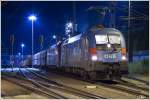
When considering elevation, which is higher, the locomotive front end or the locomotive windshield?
the locomotive windshield

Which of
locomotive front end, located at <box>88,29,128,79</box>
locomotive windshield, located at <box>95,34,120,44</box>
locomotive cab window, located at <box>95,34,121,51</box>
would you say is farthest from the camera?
locomotive windshield, located at <box>95,34,120,44</box>

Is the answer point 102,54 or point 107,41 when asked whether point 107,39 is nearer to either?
point 107,41

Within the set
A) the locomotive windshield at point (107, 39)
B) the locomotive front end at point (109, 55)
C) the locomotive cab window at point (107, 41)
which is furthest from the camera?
the locomotive windshield at point (107, 39)

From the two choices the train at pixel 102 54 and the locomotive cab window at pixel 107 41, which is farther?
the locomotive cab window at pixel 107 41

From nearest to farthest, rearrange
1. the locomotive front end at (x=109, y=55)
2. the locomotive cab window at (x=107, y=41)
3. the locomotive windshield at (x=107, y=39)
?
the locomotive front end at (x=109, y=55), the locomotive cab window at (x=107, y=41), the locomotive windshield at (x=107, y=39)

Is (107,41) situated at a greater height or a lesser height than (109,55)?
greater

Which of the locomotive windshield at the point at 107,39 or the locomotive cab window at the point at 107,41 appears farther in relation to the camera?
the locomotive windshield at the point at 107,39

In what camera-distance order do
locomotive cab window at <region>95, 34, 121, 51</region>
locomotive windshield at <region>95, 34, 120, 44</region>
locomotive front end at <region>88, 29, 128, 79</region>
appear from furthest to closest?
locomotive windshield at <region>95, 34, 120, 44</region> → locomotive cab window at <region>95, 34, 121, 51</region> → locomotive front end at <region>88, 29, 128, 79</region>

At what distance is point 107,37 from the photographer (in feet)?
64.1

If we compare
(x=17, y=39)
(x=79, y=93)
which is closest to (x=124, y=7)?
(x=79, y=93)

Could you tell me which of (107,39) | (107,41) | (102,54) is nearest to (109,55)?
(102,54)

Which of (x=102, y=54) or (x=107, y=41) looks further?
(x=107, y=41)

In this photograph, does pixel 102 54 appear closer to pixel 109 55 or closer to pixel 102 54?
pixel 102 54

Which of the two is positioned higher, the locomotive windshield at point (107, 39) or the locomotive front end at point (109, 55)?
the locomotive windshield at point (107, 39)
